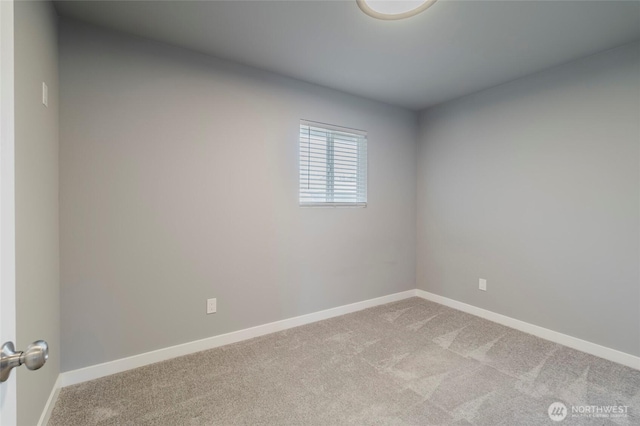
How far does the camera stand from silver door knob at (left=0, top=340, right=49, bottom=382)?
54cm

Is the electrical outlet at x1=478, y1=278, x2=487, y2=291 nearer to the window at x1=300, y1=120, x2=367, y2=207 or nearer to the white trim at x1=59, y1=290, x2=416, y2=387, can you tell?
the white trim at x1=59, y1=290, x2=416, y2=387

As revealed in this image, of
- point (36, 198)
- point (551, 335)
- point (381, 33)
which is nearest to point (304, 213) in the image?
point (381, 33)

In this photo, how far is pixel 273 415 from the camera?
1650 mm

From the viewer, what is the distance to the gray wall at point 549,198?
2.22m

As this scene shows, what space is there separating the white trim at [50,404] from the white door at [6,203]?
140 centimetres

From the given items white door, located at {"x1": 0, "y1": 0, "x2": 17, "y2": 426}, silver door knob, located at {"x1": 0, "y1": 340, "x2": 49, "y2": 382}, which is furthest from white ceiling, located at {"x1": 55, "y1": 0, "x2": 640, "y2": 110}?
silver door knob, located at {"x1": 0, "y1": 340, "x2": 49, "y2": 382}

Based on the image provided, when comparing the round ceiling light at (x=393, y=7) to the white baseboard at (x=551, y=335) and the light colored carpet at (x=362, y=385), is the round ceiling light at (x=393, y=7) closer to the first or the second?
the light colored carpet at (x=362, y=385)

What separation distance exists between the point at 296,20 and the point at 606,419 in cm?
→ 309

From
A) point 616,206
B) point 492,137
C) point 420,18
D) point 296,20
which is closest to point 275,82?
point 296,20

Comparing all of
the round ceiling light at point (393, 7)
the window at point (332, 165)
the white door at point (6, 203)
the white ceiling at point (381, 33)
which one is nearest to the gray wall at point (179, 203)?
the window at point (332, 165)

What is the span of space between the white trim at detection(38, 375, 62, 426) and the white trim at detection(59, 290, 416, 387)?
0.07m

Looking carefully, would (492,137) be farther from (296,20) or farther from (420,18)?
(296,20)

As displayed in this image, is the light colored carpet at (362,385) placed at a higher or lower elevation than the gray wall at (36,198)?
lower

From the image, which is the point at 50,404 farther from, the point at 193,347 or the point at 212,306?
the point at 212,306
